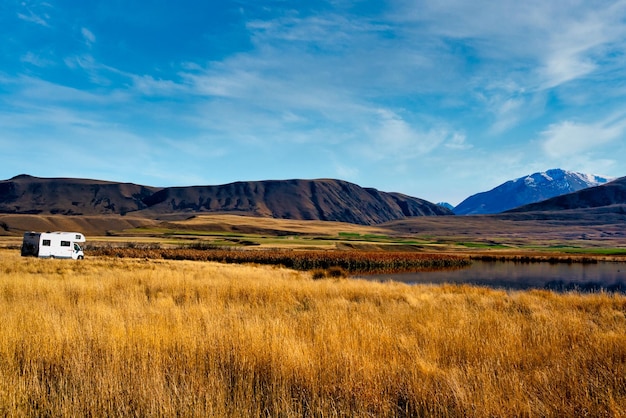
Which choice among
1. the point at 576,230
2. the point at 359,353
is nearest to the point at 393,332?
the point at 359,353

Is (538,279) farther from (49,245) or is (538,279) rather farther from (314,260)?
(49,245)

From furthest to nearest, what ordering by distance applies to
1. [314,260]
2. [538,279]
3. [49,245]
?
1. [314,260]
2. [538,279]
3. [49,245]

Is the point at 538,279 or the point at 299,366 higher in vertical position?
the point at 299,366

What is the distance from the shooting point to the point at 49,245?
3188 centimetres

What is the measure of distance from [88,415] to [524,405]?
4.41 m

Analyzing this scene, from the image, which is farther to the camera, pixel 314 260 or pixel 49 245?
pixel 314 260

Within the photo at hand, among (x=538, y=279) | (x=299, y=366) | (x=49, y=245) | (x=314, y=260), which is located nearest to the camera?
(x=299, y=366)

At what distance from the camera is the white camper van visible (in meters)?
31.3

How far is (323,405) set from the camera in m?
4.20

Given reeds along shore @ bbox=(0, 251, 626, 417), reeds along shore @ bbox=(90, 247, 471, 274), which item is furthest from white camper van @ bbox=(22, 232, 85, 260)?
reeds along shore @ bbox=(0, 251, 626, 417)

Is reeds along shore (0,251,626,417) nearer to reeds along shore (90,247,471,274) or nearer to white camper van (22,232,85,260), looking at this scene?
white camper van (22,232,85,260)

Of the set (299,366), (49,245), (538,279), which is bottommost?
(538,279)

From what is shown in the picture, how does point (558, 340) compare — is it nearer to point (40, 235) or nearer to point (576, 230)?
point (40, 235)

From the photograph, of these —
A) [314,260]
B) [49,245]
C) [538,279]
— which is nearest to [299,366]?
[49,245]
